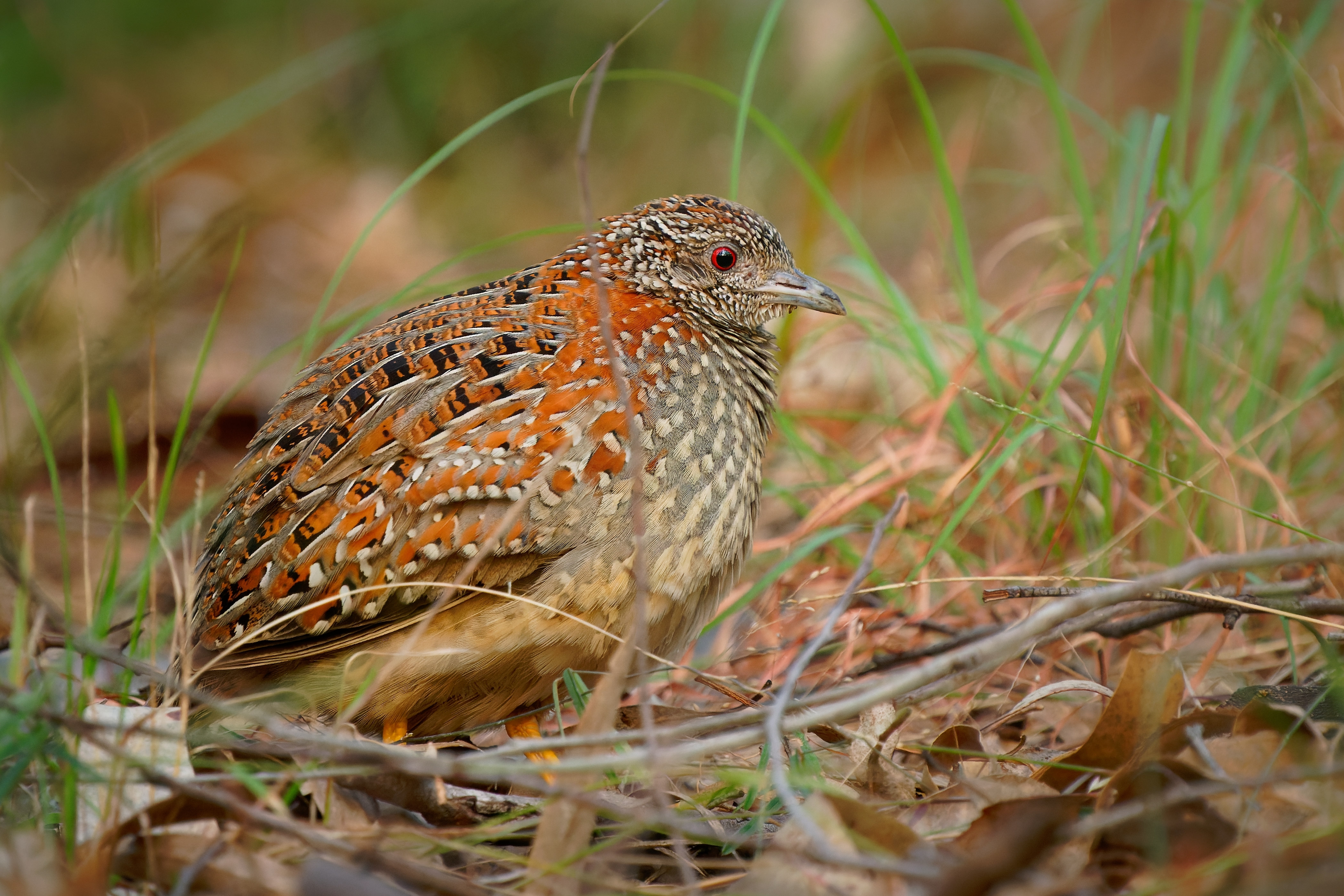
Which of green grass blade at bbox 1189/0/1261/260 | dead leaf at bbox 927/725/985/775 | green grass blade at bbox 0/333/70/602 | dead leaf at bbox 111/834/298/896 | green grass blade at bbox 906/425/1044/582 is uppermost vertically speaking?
green grass blade at bbox 1189/0/1261/260

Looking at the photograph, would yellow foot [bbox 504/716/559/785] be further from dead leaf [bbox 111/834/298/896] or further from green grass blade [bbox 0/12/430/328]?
green grass blade [bbox 0/12/430/328]

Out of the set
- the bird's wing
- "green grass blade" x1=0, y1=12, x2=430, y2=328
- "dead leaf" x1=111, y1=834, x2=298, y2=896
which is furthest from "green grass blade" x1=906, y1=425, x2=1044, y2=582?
"green grass blade" x1=0, y1=12, x2=430, y2=328

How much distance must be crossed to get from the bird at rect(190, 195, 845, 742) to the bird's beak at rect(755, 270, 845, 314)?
0.40 m

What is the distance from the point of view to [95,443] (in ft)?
19.2

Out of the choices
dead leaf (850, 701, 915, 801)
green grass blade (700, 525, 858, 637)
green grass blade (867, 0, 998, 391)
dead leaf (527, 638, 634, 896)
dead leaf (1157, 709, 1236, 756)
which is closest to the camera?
dead leaf (527, 638, 634, 896)

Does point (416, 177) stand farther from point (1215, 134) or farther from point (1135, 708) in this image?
point (1215, 134)

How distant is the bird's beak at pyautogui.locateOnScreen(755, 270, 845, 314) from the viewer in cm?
377

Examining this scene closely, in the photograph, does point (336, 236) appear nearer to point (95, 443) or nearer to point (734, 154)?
point (95, 443)

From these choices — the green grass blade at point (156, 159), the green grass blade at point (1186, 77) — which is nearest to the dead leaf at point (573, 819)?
the green grass blade at point (156, 159)

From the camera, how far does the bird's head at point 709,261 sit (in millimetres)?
3668

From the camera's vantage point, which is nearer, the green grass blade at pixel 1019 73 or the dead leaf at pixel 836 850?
the dead leaf at pixel 836 850

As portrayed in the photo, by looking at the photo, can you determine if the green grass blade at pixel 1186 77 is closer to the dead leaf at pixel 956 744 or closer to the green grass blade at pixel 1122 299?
the green grass blade at pixel 1122 299

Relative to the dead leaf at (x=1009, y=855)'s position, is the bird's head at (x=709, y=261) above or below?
above

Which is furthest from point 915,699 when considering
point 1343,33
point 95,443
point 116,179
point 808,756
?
point 1343,33
